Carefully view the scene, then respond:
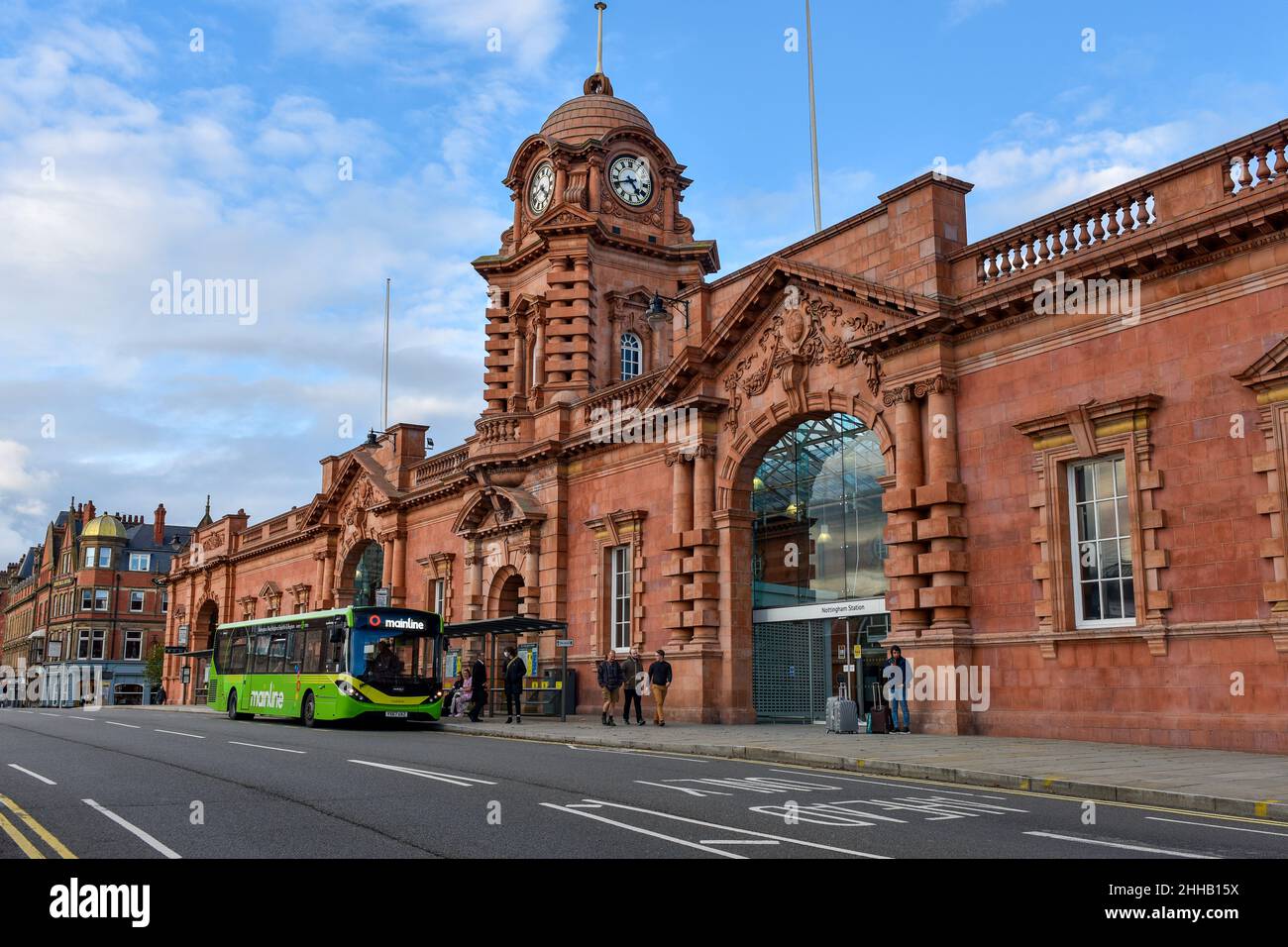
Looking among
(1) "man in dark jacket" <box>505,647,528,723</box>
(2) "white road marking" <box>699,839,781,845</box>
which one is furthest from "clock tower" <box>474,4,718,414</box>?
(2) "white road marking" <box>699,839,781,845</box>

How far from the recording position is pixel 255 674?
107ft

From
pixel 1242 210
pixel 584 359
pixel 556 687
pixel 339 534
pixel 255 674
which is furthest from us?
pixel 339 534

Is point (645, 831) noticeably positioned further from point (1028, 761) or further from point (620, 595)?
point (620, 595)

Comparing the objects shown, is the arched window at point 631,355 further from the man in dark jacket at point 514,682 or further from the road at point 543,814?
the road at point 543,814

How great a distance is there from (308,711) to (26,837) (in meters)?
20.1

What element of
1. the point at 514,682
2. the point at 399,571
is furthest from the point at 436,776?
the point at 399,571

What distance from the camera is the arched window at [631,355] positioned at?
4112 cm

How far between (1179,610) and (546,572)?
19404mm

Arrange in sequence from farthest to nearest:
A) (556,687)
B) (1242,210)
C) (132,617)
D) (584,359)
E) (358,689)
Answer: (132,617) < (584,359) < (556,687) < (358,689) < (1242,210)
